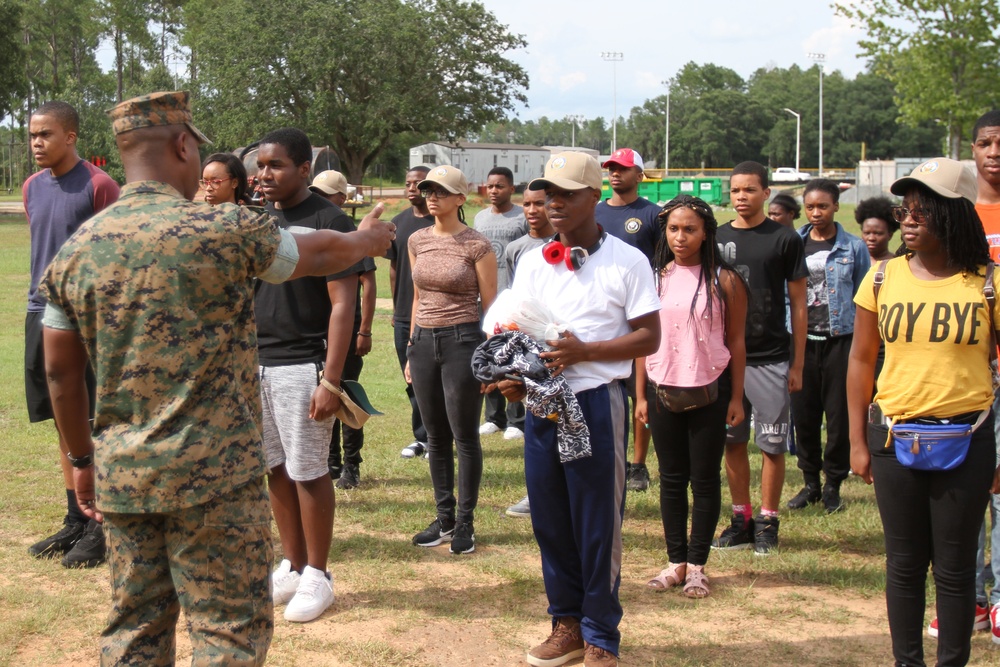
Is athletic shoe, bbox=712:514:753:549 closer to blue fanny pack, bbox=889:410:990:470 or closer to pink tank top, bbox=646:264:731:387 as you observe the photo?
pink tank top, bbox=646:264:731:387

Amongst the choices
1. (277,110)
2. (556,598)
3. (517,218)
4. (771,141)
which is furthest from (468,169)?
(556,598)

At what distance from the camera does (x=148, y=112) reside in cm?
303

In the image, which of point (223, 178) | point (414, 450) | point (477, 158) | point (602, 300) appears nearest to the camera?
point (602, 300)

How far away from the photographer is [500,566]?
A: 5609 mm

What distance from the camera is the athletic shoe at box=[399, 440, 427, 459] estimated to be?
26.8 ft

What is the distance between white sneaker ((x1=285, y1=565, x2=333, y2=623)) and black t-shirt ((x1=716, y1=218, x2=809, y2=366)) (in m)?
2.81

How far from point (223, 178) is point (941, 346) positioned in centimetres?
381

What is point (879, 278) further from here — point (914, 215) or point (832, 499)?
point (832, 499)

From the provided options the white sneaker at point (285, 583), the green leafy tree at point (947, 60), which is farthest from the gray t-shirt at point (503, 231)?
the green leafy tree at point (947, 60)

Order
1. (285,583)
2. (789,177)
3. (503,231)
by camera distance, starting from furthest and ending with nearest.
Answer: (789,177)
(503,231)
(285,583)

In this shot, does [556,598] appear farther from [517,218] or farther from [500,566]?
[517,218]

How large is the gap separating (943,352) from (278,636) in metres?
3.21

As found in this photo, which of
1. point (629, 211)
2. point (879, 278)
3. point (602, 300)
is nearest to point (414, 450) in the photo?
point (629, 211)

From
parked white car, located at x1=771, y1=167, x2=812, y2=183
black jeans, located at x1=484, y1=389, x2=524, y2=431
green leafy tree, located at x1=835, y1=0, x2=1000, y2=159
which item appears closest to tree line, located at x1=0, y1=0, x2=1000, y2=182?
green leafy tree, located at x1=835, y1=0, x2=1000, y2=159
